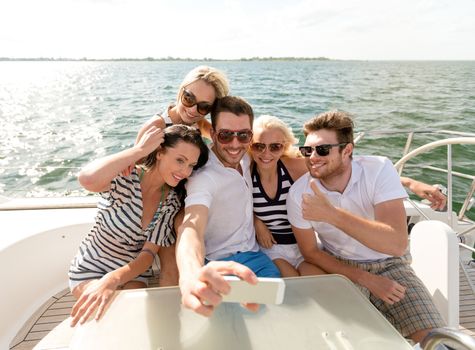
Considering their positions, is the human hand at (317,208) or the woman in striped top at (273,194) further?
the woman in striped top at (273,194)

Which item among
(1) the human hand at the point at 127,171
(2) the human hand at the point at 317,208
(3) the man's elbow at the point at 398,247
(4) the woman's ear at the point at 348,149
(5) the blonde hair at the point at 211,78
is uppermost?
(5) the blonde hair at the point at 211,78

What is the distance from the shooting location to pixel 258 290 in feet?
3.00

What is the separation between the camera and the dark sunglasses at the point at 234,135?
1.79 m

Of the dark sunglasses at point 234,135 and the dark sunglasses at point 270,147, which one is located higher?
the dark sunglasses at point 234,135

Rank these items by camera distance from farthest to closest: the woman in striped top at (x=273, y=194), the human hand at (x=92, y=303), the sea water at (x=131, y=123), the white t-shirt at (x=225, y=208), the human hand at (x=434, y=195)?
the sea water at (x=131, y=123)
the human hand at (x=434, y=195)
the woman in striped top at (x=273, y=194)
the white t-shirt at (x=225, y=208)
the human hand at (x=92, y=303)

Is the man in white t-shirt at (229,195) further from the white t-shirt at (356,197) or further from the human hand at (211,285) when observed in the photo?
the human hand at (211,285)

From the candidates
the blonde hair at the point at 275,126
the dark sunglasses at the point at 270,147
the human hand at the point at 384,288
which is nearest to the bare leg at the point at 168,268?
the dark sunglasses at the point at 270,147

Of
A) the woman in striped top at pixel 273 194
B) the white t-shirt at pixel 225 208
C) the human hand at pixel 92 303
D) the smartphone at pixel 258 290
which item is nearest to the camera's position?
the smartphone at pixel 258 290

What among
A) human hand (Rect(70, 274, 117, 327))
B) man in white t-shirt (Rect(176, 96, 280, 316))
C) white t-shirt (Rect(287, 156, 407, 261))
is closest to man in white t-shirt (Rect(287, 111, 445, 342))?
white t-shirt (Rect(287, 156, 407, 261))

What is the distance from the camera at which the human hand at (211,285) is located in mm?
906

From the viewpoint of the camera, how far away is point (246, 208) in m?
1.85

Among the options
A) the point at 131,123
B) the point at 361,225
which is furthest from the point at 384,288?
the point at 131,123

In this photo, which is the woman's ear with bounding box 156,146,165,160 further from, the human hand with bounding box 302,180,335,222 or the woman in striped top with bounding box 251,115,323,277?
the human hand with bounding box 302,180,335,222

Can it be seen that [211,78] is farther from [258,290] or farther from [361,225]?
[258,290]
